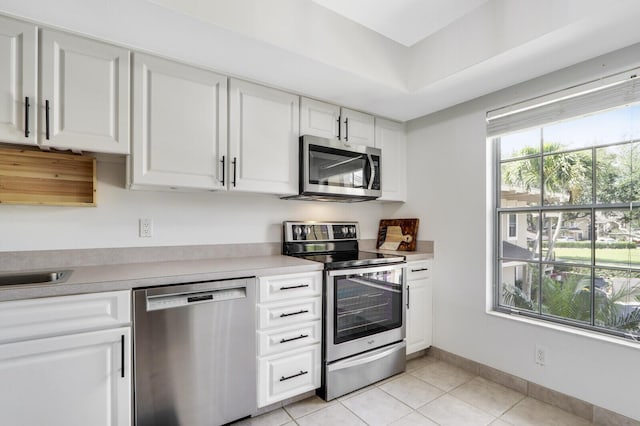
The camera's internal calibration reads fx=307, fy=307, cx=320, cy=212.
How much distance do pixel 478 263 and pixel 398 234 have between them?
2.52 feet

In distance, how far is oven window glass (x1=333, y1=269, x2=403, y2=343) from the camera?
7.07ft

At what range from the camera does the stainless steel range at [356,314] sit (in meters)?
2.10

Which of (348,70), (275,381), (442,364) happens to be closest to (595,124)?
(348,70)

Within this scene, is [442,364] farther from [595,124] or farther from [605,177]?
[595,124]

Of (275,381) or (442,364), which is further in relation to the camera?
(442,364)

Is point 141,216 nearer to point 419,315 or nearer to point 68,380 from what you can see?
point 68,380

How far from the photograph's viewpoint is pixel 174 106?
1.84 metres

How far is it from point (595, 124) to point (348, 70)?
5.27 feet

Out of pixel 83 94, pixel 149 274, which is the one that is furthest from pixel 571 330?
pixel 83 94

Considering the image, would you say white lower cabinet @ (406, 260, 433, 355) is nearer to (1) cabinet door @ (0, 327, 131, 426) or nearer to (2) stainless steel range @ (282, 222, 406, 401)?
(2) stainless steel range @ (282, 222, 406, 401)

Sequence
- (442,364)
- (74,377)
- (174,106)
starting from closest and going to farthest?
(74,377) → (174,106) → (442,364)

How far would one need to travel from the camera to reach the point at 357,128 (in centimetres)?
268

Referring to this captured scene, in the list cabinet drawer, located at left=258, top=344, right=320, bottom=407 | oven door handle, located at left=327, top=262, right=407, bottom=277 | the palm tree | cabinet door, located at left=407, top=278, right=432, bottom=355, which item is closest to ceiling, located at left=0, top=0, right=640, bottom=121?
oven door handle, located at left=327, top=262, right=407, bottom=277

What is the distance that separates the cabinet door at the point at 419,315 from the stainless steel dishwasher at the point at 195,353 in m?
1.40
